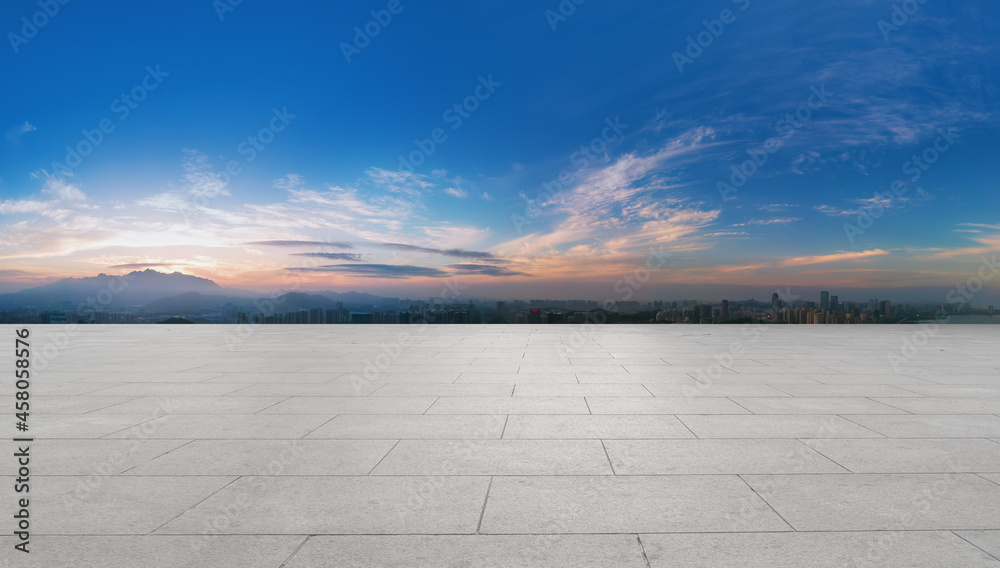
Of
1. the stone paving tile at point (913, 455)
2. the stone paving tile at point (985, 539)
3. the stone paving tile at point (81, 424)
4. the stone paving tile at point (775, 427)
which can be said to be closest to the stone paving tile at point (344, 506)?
the stone paving tile at point (81, 424)

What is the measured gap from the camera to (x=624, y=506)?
4699mm

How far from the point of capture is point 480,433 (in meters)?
7.07

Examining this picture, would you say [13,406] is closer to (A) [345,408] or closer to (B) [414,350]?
(A) [345,408]

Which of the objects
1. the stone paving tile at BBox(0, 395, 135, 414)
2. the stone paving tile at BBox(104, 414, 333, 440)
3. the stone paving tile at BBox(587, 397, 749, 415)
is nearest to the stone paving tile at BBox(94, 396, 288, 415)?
the stone paving tile at BBox(0, 395, 135, 414)

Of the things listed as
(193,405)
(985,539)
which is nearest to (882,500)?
(985,539)

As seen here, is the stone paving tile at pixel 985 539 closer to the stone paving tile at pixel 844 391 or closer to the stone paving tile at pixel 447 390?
the stone paving tile at pixel 844 391

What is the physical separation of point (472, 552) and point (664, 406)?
5588 millimetres

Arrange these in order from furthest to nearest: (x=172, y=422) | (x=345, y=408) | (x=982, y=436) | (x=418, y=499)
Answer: (x=345, y=408) < (x=172, y=422) < (x=982, y=436) < (x=418, y=499)

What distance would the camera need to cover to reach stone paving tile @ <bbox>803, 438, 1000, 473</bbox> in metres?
5.73

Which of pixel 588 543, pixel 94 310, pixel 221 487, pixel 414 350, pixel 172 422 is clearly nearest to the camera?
pixel 588 543

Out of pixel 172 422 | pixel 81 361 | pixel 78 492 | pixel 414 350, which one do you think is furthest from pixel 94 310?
pixel 78 492

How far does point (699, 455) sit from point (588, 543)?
2655 mm

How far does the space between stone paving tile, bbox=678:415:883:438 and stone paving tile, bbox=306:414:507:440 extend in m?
2.81

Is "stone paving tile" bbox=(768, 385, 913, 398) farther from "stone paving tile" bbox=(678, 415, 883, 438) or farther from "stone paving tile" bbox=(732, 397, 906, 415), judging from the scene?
"stone paving tile" bbox=(678, 415, 883, 438)
